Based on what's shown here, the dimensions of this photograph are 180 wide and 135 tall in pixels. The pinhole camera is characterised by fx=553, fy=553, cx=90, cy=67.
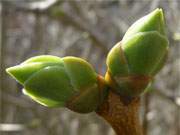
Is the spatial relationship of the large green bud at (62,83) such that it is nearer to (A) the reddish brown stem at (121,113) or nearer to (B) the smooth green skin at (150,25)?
(A) the reddish brown stem at (121,113)

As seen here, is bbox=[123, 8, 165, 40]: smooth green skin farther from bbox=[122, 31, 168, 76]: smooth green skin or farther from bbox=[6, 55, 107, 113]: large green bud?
bbox=[6, 55, 107, 113]: large green bud

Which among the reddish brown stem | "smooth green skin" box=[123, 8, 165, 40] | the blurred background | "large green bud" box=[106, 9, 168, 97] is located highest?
"smooth green skin" box=[123, 8, 165, 40]

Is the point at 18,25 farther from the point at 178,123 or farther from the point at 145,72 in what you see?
the point at 145,72

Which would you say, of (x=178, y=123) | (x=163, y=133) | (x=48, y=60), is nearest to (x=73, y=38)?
(x=163, y=133)

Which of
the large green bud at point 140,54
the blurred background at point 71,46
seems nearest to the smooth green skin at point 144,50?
the large green bud at point 140,54

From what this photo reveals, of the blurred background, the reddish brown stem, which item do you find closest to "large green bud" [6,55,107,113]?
the reddish brown stem

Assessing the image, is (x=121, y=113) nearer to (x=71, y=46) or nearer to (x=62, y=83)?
(x=62, y=83)
